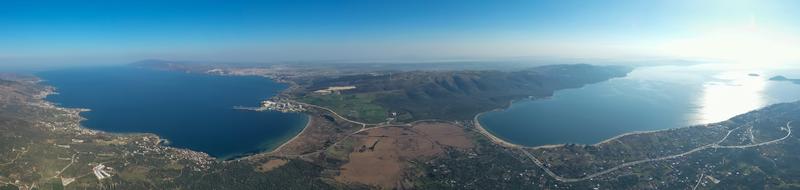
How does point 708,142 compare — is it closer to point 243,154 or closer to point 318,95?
point 243,154

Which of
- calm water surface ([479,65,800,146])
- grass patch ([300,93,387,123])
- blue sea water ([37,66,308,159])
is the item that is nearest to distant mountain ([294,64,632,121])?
grass patch ([300,93,387,123])

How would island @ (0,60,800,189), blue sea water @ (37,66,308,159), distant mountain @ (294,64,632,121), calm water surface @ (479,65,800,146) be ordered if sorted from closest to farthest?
island @ (0,60,800,189) < blue sea water @ (37,66,308,159) < calm water surface @ (479,65,800,146) < distant mountain @ (294,64,632,121)

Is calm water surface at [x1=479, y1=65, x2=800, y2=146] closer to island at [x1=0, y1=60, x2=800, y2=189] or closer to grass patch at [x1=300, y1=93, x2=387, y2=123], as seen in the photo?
island at [x1=0, y1=60, x2=800, y2=189]

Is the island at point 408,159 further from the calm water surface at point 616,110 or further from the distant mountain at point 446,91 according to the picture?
the distant mountain at point 446,91

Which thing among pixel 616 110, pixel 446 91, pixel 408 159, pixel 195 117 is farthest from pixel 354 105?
pixel 616 110

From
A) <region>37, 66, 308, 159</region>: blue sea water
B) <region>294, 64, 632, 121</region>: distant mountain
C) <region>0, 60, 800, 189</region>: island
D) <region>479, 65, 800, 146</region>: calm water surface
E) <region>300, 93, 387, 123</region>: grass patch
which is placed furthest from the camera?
<region>294, 64, 632, 121</region>: distant mountain

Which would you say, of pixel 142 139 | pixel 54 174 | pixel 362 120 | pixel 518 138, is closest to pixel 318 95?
pixel 362 120

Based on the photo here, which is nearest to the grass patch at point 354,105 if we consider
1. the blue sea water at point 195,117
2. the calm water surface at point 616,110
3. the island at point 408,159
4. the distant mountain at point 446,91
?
the distant mountain at point 446,91

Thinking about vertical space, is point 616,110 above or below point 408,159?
above

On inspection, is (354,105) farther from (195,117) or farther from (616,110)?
(616,110)

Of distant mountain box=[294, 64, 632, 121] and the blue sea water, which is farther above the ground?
distant mountain box=[294, 64, 632, 121]
